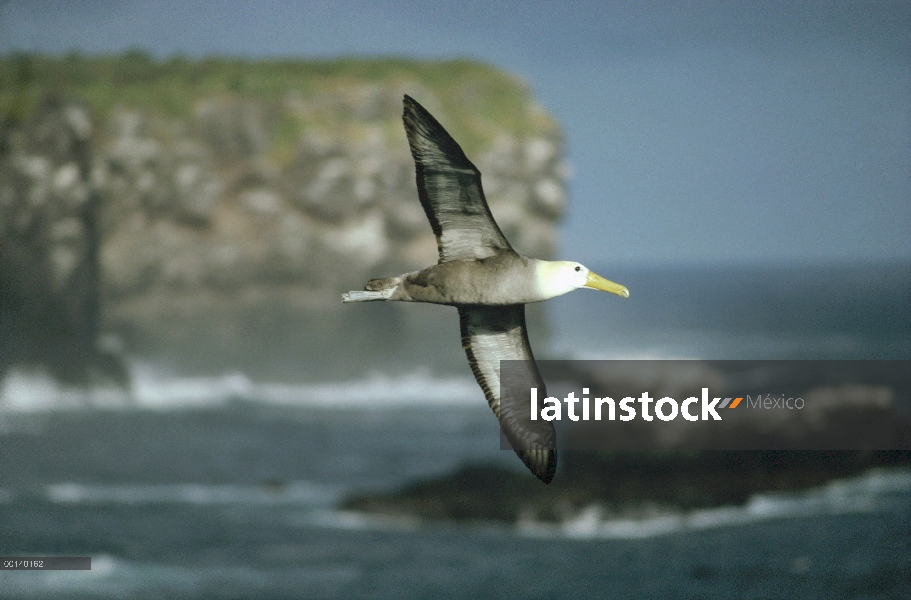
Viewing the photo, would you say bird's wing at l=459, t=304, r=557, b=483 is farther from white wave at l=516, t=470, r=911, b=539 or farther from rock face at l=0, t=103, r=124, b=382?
rock face at l=0, t=103, r=124, b=382

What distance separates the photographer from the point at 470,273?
9602 millimetres

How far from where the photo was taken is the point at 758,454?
1665 inches

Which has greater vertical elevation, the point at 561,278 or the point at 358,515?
the point at 561,278

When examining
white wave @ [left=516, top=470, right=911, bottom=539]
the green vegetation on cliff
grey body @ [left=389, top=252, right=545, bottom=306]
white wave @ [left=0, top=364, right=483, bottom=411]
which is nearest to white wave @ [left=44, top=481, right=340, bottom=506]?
white wave @ [left=0, top=364, right=483, bottom=411]

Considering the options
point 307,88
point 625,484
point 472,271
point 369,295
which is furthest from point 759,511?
point 307,88

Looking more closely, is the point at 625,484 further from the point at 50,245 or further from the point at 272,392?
the point at 272,392

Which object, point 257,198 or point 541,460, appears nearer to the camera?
point 541,460

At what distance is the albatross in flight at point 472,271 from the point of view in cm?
930

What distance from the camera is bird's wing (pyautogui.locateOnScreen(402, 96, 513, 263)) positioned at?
9.38m

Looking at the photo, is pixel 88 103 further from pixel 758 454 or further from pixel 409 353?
pixel 758 454

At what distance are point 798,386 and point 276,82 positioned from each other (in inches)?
1840

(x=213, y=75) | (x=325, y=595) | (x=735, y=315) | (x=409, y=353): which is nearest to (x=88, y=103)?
(x=213, y=75)

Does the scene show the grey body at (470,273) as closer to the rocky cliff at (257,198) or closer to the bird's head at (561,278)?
the bird's head at (561,278)

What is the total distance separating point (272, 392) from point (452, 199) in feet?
255
